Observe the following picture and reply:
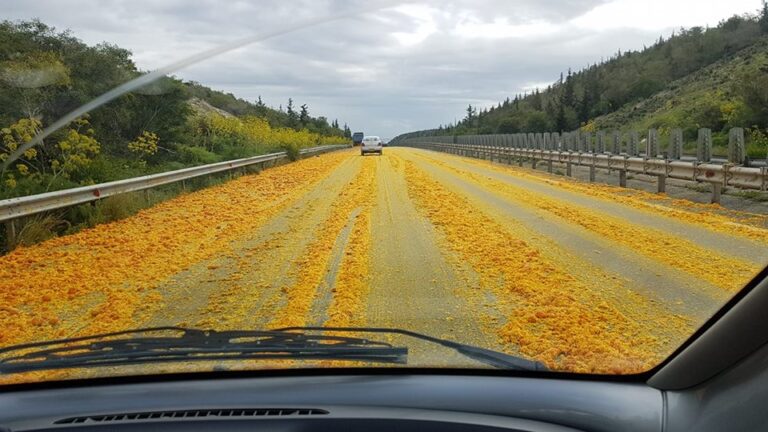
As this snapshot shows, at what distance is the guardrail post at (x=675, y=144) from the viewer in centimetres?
1794

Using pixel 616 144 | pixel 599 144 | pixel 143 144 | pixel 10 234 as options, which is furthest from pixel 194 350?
pixel 599 144

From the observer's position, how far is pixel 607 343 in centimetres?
431

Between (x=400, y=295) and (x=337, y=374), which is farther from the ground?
(x=337, y=374)

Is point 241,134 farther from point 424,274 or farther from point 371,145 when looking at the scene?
point 424,274

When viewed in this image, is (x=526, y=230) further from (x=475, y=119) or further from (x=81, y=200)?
(x=475, y=119)

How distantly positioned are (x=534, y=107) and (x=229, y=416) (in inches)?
3530

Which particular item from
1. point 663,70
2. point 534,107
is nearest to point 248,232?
point 663,70

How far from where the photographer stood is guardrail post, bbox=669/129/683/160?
1794 centimetres

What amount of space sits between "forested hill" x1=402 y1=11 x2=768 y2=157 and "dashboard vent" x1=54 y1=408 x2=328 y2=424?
4.06m

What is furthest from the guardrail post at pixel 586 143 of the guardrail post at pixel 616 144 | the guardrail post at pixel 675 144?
the guardrail post at pixel 675 144

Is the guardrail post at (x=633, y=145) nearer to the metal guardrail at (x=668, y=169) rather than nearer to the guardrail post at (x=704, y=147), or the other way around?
the metal guardrail at (x=668, y=169)

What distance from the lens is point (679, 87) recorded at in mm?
38219

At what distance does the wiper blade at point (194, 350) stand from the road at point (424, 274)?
299 millimetres

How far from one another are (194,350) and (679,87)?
3996 cm
